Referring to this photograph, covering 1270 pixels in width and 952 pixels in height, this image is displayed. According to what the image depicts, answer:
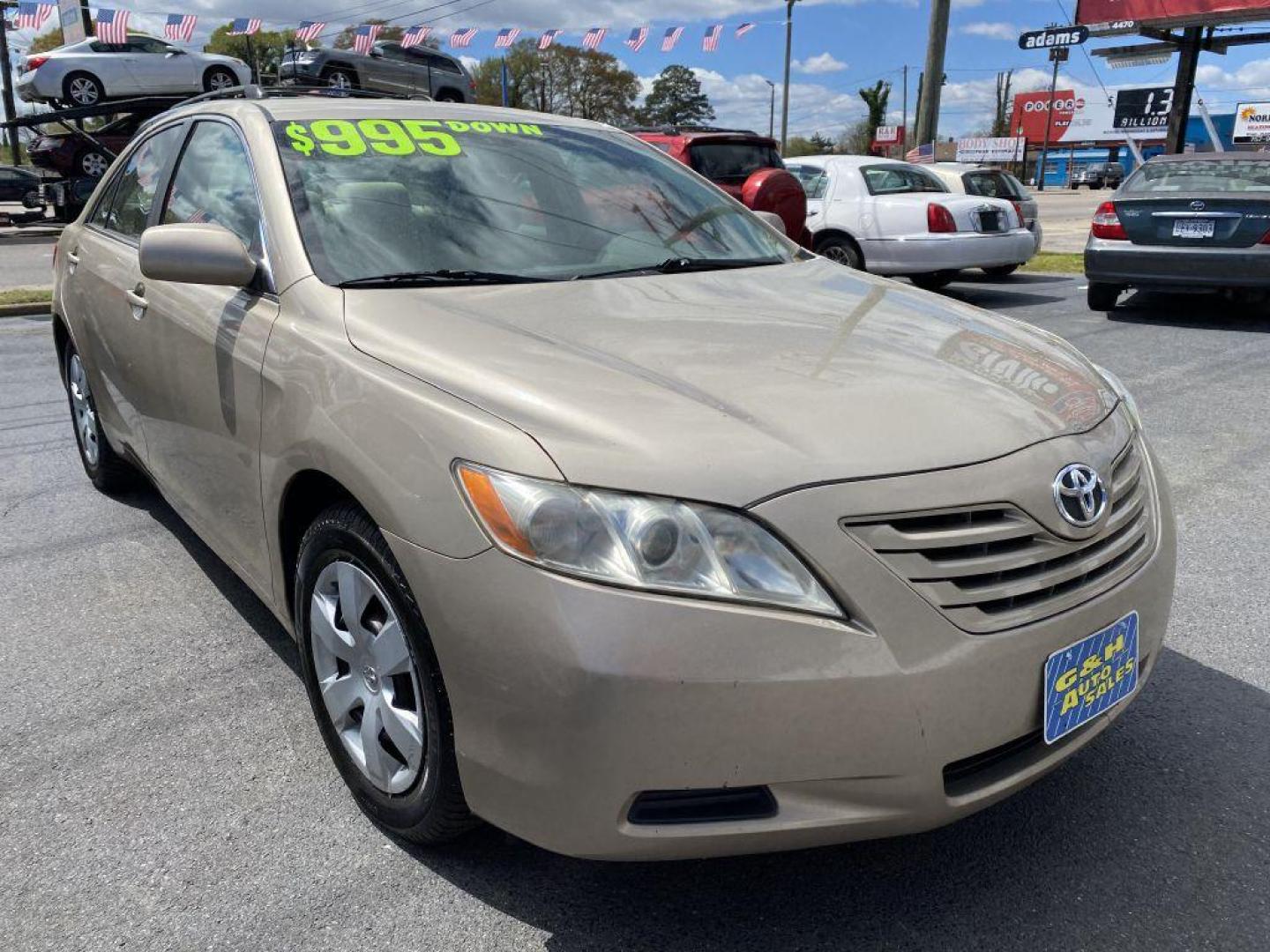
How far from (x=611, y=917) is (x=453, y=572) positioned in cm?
80

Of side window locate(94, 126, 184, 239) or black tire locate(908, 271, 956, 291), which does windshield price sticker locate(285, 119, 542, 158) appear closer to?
side window locate(94, 126, 184, 239)

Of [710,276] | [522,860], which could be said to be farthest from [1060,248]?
[522,860]

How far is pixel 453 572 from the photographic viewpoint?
69.8 inches

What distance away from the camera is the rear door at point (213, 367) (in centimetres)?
255

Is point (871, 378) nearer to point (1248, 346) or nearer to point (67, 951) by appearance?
point (67, 951)

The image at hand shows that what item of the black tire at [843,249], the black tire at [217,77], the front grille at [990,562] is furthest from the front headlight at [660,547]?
the black tire at [217,77]

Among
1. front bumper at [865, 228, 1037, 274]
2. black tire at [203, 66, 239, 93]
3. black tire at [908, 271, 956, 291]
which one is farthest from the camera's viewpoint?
black tire at [203, 66, 239, 93]

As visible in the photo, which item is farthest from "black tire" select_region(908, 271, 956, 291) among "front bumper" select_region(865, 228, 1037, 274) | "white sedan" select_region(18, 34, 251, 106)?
"white sedan" select_region(18, 34, 251, 106)

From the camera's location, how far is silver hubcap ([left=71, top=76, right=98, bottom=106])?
19.1 metres

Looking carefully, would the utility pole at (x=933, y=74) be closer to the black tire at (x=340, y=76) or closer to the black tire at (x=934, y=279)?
the black tire at (x=934, y=279)

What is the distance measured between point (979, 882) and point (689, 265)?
5.91 feet

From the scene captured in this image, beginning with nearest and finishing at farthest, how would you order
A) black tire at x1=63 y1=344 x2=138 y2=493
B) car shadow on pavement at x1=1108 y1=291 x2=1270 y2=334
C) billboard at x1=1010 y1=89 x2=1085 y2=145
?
black tire at x1=63 y1=344 x2=138 y2=493
car shadow on pavement at x1=1108 y1=291 x2=1270 y2=334
billboard at x1=1010 y1=89 x2=1085 y2=145

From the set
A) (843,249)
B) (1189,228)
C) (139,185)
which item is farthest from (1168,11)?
(139,185)

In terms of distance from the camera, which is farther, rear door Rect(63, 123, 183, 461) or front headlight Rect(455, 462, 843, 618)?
rear door Rect(63, 123, 183, 461)
